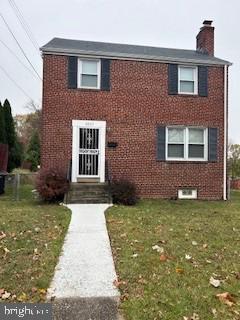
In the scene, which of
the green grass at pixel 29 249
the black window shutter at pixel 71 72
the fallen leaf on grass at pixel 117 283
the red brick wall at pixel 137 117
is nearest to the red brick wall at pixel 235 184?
the red brick wall at pixel 137 117

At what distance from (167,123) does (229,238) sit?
7.90 metres

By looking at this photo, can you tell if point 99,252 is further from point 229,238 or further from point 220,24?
point 220,24

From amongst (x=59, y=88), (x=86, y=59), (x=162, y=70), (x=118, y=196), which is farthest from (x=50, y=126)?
(x=162, y=70)

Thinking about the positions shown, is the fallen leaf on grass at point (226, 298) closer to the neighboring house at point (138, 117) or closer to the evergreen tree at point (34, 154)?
the neighboring house at point (138, 117)

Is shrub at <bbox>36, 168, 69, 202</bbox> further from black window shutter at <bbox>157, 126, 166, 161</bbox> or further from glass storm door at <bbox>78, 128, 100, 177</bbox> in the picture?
black window shutter at <bbox>157, 126, 166, 161</bbox>

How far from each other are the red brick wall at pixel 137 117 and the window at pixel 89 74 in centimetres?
35

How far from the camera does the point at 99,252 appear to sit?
595 cm

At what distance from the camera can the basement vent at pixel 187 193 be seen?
1428cm

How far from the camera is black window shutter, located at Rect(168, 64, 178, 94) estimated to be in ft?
46.8

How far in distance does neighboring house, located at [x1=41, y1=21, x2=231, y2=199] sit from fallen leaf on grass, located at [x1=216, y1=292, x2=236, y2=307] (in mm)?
9531

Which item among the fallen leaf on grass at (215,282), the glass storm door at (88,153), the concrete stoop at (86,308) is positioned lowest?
the concrete stoop at (86,308)

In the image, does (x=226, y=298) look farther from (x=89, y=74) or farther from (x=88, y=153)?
(x=89, y=74)

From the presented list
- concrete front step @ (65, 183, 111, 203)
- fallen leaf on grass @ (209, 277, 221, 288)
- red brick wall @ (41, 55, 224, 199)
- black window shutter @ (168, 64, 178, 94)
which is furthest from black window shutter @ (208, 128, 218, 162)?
fallen leaf on grass @ (209, 277, 221, 288)

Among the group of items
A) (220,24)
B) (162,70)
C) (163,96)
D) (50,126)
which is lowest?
(50,126)
